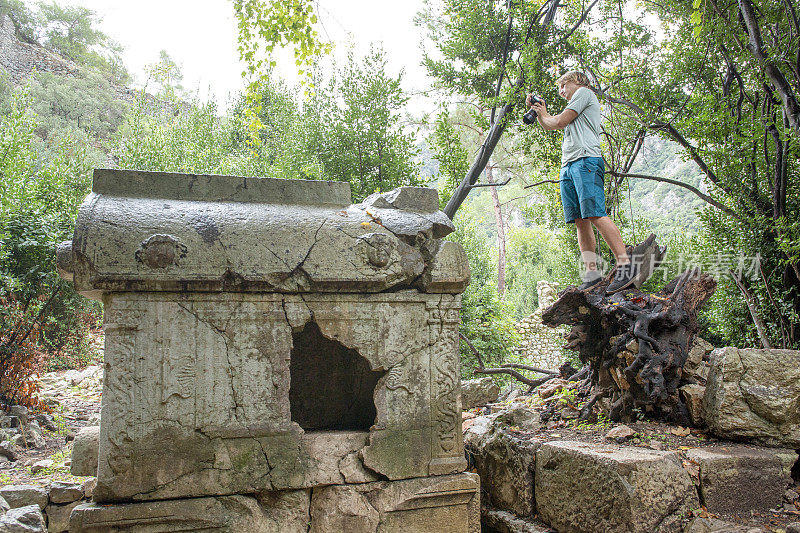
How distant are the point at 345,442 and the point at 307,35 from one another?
464 cm

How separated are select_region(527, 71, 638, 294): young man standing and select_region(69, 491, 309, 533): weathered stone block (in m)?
2.66

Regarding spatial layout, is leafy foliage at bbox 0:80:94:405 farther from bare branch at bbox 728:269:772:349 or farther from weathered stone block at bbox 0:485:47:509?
bare branch at bbox 728:269:772:349

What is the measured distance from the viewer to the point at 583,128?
420 centimetres

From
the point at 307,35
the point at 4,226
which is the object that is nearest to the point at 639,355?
the point at 307,35

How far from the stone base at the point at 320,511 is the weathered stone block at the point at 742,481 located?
1.21m

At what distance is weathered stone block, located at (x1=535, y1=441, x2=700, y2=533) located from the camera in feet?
9.15

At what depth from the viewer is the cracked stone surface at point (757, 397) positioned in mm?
3125

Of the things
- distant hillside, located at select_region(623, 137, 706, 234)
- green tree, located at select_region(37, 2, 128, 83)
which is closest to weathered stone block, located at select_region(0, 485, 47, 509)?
distant hillside, located at select_region(623, 137, 706, 234)

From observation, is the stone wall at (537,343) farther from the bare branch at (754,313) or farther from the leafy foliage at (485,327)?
the bare branch at (754,313)

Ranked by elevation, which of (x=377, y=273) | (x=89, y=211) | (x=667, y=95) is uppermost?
(x=667, y=95)

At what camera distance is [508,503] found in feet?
11.7

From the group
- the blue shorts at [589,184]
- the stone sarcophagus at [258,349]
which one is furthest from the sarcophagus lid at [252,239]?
the blue shorts at [589,184]

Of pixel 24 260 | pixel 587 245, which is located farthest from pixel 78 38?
pixel 587 245

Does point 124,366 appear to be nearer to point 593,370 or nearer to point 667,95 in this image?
point 593,370
